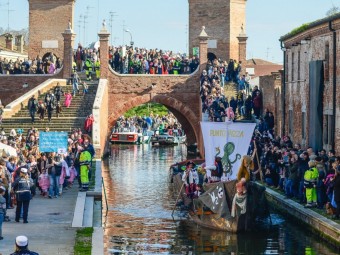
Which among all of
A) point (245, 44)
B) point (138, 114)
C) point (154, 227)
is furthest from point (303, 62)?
point (138, 114)

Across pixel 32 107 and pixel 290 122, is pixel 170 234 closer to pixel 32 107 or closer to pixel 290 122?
pixel 290 122

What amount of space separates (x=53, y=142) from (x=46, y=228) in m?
8.30

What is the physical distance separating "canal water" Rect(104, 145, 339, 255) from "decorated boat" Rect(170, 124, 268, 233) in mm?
401

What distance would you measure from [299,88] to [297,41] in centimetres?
197

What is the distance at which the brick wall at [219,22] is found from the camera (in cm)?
6875

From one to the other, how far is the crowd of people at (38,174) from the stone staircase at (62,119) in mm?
9911

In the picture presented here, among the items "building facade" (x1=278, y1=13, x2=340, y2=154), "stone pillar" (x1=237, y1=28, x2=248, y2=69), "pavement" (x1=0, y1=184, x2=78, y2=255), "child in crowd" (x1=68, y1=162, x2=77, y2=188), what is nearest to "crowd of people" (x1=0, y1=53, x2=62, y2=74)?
"stone pillar" (x1=237, y1=28, x2=248, y2=69)

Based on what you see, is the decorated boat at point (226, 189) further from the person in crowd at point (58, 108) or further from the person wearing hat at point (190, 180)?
the person in crowd at point (58, 108)

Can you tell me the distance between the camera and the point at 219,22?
69125 mm

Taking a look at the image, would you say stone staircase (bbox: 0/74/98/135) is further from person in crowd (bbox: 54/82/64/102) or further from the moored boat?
the moored boat

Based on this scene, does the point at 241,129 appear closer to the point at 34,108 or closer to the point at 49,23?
the point at 34,108

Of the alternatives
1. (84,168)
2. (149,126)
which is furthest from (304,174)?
(149,126)

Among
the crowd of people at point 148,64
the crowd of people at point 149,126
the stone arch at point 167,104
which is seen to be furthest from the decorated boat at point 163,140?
the stone arch at point 167,104

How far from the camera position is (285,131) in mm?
44375
